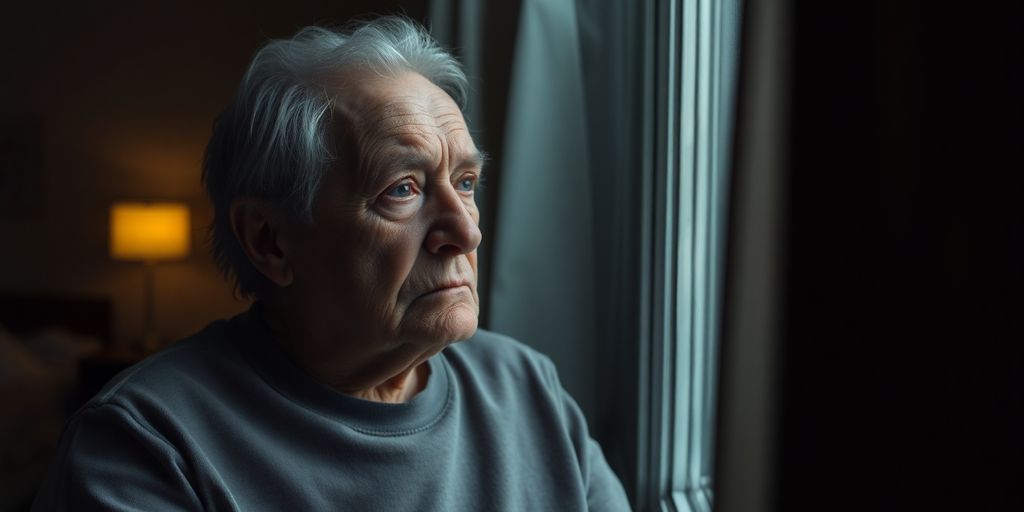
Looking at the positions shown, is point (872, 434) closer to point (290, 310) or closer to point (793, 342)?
point (793, 342)

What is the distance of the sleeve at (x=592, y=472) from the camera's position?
125cm

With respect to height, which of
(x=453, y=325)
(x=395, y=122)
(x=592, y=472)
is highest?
(x=395, y=122)

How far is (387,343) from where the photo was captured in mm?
1091

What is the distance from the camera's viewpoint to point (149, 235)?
167 inches

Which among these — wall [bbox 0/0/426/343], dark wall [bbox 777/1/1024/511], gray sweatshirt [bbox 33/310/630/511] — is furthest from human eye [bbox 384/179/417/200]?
wall [bbox 0/0/426/343]

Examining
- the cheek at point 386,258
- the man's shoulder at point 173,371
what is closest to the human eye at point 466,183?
the cheek at point 386,258

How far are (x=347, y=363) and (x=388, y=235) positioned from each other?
0.17 m

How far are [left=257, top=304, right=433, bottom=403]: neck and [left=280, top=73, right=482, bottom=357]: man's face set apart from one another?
0.02 m

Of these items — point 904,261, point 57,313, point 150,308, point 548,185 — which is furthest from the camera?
point 57,313

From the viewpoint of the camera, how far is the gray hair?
1.07 m

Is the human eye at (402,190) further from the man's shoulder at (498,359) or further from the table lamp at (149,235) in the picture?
the table lamp at (149,235)

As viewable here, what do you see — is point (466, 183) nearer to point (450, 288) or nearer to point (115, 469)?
point (450, 288)

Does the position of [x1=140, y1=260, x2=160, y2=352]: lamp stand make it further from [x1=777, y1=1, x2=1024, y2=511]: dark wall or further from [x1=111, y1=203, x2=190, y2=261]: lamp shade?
[x1=777, y1=1, x2=1024, y2=511]: dark wall

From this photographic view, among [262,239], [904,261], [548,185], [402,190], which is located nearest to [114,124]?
[548,185]
